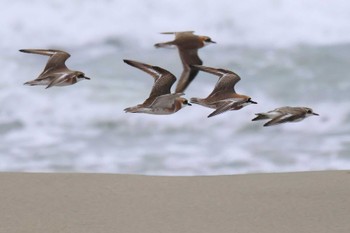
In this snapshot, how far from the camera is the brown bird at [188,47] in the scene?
1.50 metres

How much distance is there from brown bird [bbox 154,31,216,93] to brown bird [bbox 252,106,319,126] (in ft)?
0.64

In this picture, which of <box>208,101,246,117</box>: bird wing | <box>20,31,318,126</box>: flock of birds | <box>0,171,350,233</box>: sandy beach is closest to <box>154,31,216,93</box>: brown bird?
<box>20,31,318,126</box>: flock of birds

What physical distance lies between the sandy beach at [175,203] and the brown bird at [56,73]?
1.87 m

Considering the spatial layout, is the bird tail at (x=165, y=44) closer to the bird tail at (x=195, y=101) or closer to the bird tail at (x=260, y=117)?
the bird tail at (x=195, y=101)

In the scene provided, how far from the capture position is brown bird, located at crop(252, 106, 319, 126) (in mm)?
1375

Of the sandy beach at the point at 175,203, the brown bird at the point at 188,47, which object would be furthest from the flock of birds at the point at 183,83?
the sandy beach at the point at 175,203

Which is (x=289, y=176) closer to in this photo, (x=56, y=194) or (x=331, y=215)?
(x=331, y=215)

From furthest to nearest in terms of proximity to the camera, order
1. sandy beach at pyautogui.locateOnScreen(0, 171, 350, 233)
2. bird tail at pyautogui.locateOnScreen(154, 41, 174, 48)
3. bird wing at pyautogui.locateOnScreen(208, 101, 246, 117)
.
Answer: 1. sandy beach at pyautogui.locateOnScreen(0, 171, 350, 233)
2. bird tail at pyautogui.locateOnScreen(154, 41, 174, 48)
3. bird wing at pyautogui.locateOnScreen(208, 101, 246, 117)

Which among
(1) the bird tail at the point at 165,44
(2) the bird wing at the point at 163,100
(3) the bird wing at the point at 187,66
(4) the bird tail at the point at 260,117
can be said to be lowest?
(4) the bird tail at the point at 260,117

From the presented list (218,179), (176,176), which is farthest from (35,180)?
(218,179)

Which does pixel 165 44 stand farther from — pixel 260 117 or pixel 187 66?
pixel 260 117

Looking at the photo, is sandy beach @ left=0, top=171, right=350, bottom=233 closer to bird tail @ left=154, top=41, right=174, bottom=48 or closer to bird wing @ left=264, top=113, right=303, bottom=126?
bird tail @ left=154, top=41, right=174, bottom=48

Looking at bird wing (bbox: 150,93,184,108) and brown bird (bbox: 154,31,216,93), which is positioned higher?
brown bird (bbox: 154,31,216,93)

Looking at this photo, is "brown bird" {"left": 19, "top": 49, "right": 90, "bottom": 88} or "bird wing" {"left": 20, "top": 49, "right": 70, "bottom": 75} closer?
"brown bird" {"left": 19, "top": 49, "right": 90, "bottom": 88}
